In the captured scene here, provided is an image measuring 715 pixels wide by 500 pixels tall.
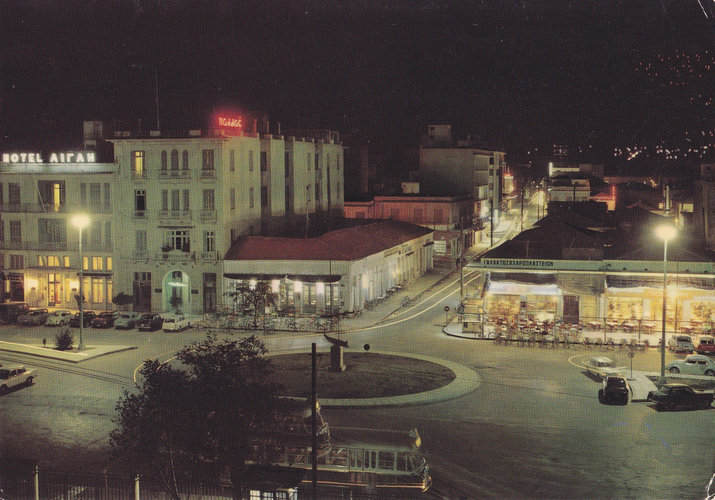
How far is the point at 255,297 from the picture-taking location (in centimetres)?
5106

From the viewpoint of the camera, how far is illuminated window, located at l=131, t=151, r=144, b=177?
191ft

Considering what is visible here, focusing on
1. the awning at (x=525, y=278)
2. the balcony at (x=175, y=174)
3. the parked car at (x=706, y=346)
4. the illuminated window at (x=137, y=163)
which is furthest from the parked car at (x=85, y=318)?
the parked car at (x=706, y=346)

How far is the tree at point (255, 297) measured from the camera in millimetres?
51281

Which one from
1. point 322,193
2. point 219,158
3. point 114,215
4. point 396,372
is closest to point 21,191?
point 114,215

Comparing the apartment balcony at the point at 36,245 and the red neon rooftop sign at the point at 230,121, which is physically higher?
the red neon rooftop sign at the point at 230,121

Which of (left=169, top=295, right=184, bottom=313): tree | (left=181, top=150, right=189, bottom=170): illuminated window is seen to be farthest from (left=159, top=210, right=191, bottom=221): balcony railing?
(left=169, top=295, right=184, bottom=313): tree

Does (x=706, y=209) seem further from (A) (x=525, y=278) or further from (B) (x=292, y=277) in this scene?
(B) (x=292, y=277)

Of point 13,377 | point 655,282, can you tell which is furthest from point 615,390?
point 13,377

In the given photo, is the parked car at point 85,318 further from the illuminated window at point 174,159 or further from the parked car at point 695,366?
the parked car at point 695,366

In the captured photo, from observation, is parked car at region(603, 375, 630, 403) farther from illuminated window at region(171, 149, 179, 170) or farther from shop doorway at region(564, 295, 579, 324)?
illuminated window at region(171, 149, 179, 170)

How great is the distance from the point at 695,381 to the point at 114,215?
136 feet

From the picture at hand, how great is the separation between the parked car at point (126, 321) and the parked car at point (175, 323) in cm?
238

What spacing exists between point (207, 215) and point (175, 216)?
249cm

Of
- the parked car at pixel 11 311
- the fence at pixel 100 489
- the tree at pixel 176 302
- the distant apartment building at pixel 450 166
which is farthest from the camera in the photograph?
the distant apartment building at pixel 450 166
